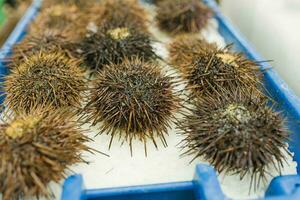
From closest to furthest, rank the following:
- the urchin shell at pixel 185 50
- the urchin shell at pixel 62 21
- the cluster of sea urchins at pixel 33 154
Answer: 1. the cluster of sea urchins at pixel 33 154
2. the urchin shell at pixel 185 50
3. the urchin shell at pixel 62 21

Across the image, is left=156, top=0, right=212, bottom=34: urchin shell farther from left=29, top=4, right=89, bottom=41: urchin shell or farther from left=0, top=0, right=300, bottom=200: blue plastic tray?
left=0, top=0, right=300, bottom=200: blue plastic tray

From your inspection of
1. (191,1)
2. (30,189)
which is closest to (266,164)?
(30,189)

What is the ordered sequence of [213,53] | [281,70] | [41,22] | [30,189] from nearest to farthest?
1. [30,189]
2. [213,53]
3. [281,70]
4. [41,22]

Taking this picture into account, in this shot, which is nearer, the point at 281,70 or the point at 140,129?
the point at 140,129

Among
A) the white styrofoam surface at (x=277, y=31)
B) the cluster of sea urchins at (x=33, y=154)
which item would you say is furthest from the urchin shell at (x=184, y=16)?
the cluster of sea urchins at (x=33, y=154)

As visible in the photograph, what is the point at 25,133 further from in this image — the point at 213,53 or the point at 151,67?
the point at 213,53

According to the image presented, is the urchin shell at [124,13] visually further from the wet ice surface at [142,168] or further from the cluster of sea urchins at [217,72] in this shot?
the wet ice surface at [142,168]

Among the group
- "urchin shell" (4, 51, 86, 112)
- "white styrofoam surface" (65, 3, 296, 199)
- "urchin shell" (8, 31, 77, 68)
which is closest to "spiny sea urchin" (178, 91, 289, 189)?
"white styrofoam surface" (65, 3, 296, 199)
